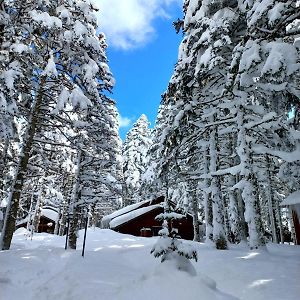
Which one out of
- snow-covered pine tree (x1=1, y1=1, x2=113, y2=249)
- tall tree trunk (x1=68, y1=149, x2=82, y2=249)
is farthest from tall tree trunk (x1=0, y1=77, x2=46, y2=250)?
tall tree trunk (x1=68, y1=149, x2=82, y2=249)

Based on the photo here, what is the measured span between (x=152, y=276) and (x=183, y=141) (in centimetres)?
770

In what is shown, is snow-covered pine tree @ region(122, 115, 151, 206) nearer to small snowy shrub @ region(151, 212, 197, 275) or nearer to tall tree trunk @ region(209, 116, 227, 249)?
tall tree trunk @ region(209, 116, 227, 249)

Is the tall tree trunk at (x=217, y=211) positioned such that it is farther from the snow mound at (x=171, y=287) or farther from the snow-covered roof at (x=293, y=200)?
the snow mound at (x=171, y=287)

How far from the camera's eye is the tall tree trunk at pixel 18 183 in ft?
36.4

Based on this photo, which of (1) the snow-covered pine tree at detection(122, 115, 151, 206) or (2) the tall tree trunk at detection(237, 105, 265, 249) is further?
(1) the snow-covered pine tree at detection(122, 115, 151, 206)

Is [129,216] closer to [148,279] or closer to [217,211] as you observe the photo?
[217,211]

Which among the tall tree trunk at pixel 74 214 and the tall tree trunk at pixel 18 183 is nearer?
the tall tree trunk at pixel 18 183

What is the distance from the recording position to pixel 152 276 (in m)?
6.84

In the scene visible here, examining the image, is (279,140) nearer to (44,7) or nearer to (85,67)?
(85,67)

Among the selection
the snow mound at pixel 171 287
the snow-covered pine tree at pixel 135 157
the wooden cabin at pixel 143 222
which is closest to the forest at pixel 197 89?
the snow mound at pixel 171 287

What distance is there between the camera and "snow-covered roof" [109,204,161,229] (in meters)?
30.8

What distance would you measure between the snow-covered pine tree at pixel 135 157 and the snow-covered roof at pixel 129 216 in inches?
525

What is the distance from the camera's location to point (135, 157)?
4725 centimetres

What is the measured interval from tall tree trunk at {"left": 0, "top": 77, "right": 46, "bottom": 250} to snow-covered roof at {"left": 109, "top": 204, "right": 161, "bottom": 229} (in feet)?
65.7
